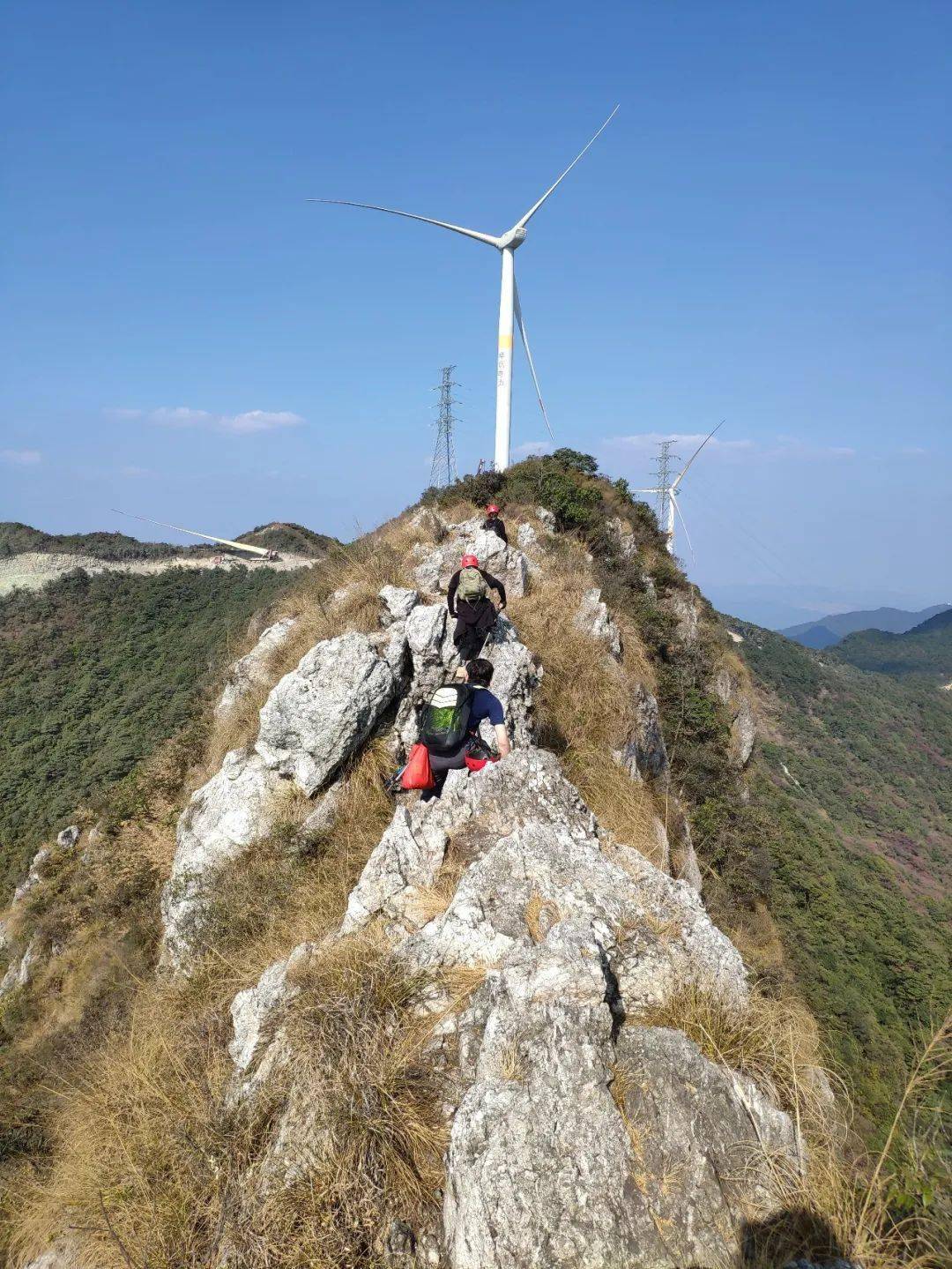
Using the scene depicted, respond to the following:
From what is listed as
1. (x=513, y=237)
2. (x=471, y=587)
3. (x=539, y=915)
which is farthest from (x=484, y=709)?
(x=513, y=237)

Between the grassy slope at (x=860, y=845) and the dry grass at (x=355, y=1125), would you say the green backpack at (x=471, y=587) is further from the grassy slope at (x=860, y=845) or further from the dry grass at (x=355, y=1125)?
the grassy slope at (x=860, y=845)

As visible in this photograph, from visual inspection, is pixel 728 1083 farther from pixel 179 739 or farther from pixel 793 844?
pixel 793 844

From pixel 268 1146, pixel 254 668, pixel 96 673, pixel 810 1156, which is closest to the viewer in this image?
pixel 810 1156

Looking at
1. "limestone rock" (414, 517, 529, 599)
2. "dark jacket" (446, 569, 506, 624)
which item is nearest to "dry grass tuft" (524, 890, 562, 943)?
"dark jacket" (446, 569, 506, 624)

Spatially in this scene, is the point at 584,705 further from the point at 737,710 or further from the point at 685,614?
the point at 737,710

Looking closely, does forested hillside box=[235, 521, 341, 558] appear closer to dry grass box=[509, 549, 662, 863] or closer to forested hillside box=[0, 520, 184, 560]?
forested hillside box=[0, 520, 184, 560]

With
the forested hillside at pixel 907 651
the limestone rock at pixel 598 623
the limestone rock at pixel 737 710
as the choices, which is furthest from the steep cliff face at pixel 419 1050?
the forested hillside at pixel 907 651
